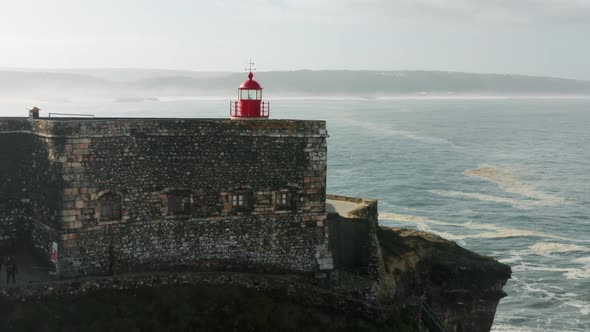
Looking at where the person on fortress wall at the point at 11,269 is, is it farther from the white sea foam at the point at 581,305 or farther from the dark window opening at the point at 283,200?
the white sea foam at the point at 581,305

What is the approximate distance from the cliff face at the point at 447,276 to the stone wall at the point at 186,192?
6809 millimetres

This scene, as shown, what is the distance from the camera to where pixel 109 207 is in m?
20.1

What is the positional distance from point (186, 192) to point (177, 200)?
396 millimetres

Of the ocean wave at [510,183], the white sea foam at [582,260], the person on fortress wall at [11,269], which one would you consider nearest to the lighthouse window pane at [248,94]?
the person on fortress wall at [11,269]

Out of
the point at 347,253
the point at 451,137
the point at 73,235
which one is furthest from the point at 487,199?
the point at 451,137

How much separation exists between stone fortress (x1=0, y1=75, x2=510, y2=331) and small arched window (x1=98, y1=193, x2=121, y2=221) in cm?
3

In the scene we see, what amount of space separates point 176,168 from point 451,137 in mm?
113005

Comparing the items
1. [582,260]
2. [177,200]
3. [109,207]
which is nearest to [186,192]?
[177,200]

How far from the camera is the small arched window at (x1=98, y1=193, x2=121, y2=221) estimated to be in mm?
19938

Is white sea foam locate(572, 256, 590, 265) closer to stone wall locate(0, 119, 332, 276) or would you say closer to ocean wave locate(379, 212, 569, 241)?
ocean wave locate(379, 212, 569, 241)

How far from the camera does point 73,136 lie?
1934cm

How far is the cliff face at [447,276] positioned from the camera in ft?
93.7

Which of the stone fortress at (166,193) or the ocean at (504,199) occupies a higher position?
the stone fortress at (166,193)

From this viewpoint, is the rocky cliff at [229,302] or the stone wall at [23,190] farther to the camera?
the stone wall at [23,190]
